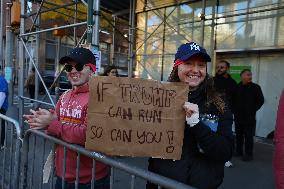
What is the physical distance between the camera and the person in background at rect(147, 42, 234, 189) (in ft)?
6.71

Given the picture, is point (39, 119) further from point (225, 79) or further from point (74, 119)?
point (225, 79)

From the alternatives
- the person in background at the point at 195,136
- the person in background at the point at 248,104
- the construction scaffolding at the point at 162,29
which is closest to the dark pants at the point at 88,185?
the person in background at the point at 195,136

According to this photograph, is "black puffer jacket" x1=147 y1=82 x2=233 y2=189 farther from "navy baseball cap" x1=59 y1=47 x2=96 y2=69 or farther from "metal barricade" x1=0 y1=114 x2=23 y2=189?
"metal barricade" x1=0 y1=114 x2=23 y2=189

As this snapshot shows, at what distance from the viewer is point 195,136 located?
1.98 m

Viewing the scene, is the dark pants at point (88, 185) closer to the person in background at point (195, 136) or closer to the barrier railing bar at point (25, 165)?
the barrier railing bar at point (25, 165)

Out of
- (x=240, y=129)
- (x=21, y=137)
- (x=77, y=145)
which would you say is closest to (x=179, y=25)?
(x=240, y=129)

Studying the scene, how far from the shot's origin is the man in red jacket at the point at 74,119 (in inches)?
102

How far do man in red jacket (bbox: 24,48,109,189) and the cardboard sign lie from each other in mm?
548

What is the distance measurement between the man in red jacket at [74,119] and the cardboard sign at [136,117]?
548 millimetres

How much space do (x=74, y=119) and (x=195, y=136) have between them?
3.63ft

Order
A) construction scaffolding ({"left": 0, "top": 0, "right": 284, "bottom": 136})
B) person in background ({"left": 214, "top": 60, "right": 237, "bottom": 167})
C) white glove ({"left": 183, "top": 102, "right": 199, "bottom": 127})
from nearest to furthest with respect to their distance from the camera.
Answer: white glove ({"left": 183, "top": 102, "right": 199, "bottom": 127}) → person in background ({"left": 214, "top": 60, "right": 237, "bottom": 167}) → construction scaffolding ({"left": 0, "top": 0, "right": 284, "bottom": 136})

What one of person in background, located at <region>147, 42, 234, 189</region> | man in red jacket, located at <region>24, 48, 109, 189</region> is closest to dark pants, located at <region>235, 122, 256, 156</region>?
man in red jacket, located at <region>24, 48, 109, 189</region>

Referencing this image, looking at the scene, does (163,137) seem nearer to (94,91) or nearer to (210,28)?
(94,91)

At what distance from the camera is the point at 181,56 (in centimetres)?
216
